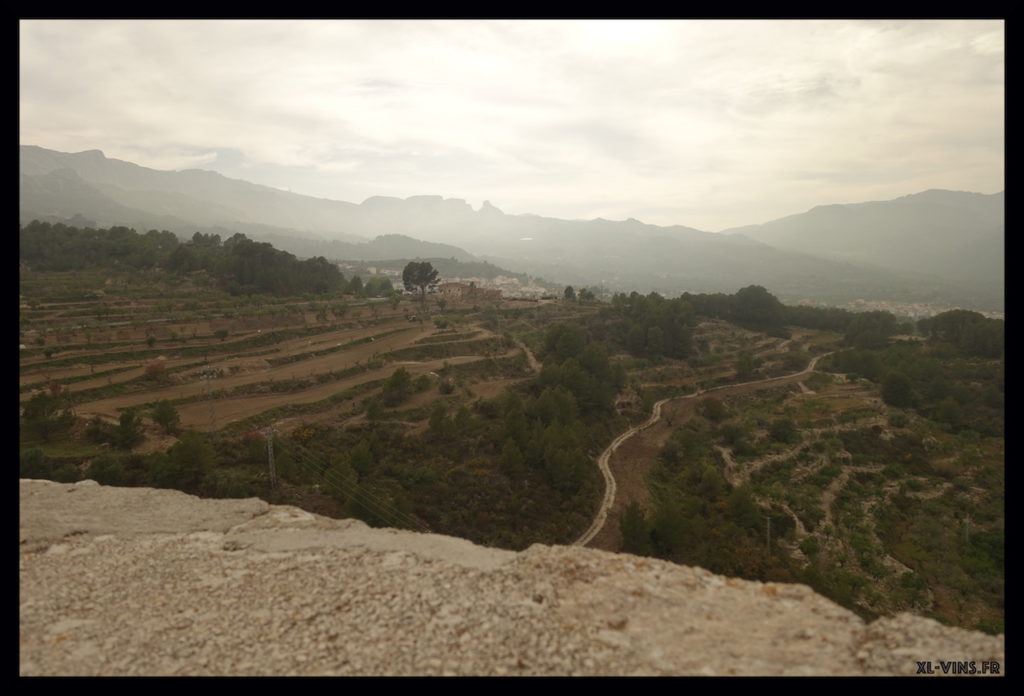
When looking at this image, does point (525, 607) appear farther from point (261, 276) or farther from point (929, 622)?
point (261, 276)

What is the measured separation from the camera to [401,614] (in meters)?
5.12

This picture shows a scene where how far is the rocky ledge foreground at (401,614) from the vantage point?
4395mm

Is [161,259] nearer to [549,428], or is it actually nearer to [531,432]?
[531,432]

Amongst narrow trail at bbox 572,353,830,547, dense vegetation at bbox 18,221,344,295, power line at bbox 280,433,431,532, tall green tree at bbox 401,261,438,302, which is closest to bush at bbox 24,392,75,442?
power line at bbox 280,433,431,532

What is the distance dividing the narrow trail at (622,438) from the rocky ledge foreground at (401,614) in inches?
266

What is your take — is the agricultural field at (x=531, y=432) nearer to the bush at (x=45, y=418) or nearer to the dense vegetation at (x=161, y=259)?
the bush at (x=45, y=418)

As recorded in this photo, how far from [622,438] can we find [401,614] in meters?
28.0

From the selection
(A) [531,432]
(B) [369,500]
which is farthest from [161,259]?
(B) [369,500]

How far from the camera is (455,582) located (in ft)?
18.9

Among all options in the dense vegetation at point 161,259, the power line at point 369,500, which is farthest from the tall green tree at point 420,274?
the power line at point 369,500

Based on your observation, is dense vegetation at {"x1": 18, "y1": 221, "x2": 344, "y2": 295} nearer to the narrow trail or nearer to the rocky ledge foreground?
the narrow trail
